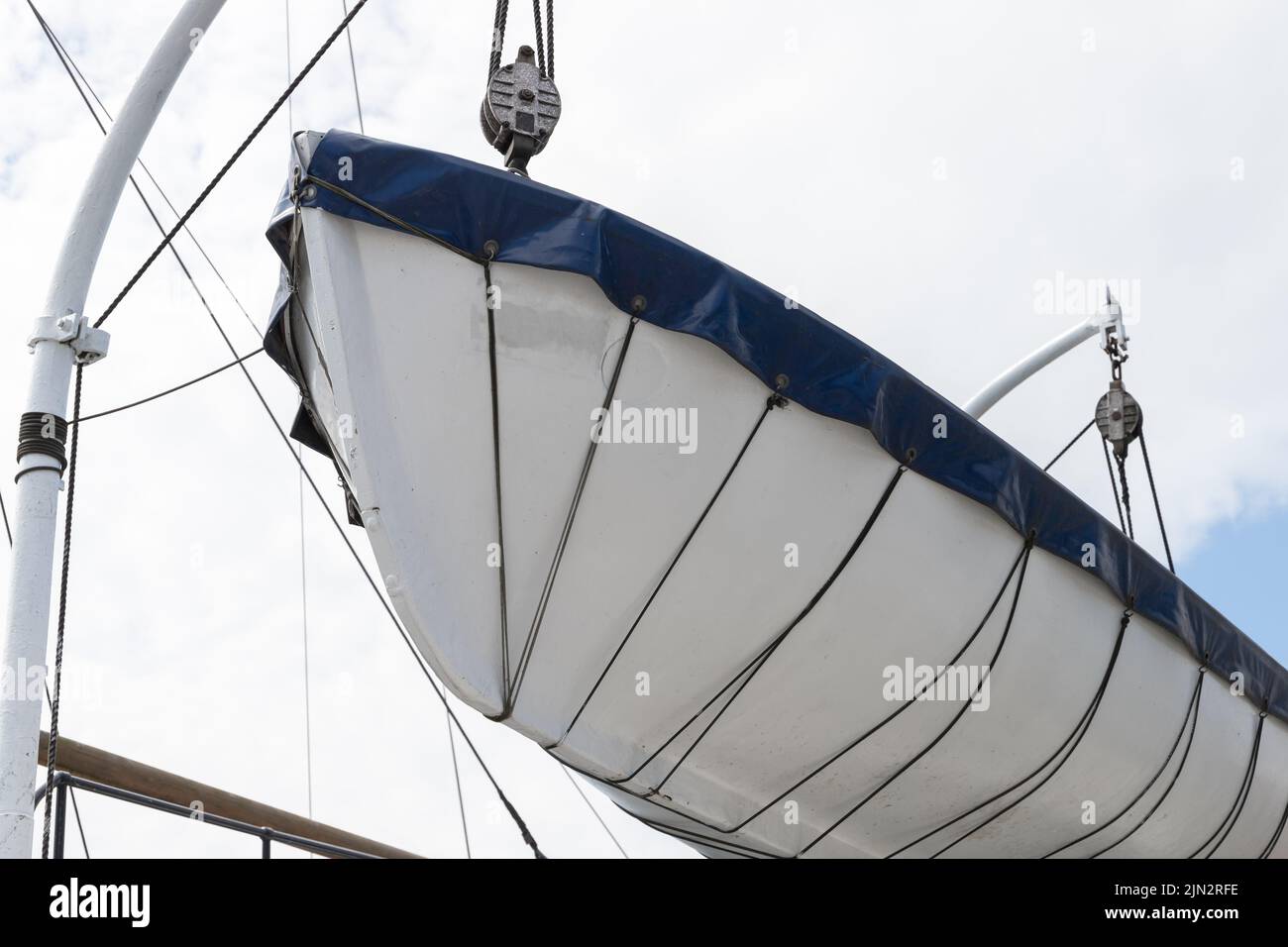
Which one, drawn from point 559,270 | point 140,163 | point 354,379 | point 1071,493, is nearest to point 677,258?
point 559,270

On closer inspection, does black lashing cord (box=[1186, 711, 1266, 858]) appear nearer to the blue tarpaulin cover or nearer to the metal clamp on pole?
the blue tarpaulin cover

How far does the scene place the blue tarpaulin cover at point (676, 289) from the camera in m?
5.11

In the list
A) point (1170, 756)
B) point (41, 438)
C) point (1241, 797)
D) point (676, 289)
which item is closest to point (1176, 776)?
point (1170, 756)

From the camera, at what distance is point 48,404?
5516 mm

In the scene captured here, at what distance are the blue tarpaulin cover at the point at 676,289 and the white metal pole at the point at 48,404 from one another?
83cm

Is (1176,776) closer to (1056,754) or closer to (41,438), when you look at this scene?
(1056,754)

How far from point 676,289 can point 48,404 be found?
2.60 m

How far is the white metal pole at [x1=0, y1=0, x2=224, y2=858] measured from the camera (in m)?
4.89

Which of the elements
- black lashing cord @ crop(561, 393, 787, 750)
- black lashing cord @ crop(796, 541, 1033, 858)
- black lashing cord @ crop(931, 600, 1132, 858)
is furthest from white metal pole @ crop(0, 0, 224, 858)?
black lashing cord @ crop(931, 600, 1132, 858)

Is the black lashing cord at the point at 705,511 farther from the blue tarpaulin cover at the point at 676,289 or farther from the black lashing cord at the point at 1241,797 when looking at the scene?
the black lashing cord at the point at 1241,797

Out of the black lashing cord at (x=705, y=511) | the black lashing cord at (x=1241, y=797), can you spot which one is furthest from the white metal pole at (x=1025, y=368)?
the black lashing cord at (x=705, y=511)

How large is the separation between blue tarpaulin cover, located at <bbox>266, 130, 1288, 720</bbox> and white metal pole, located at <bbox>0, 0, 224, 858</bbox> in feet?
2.74
